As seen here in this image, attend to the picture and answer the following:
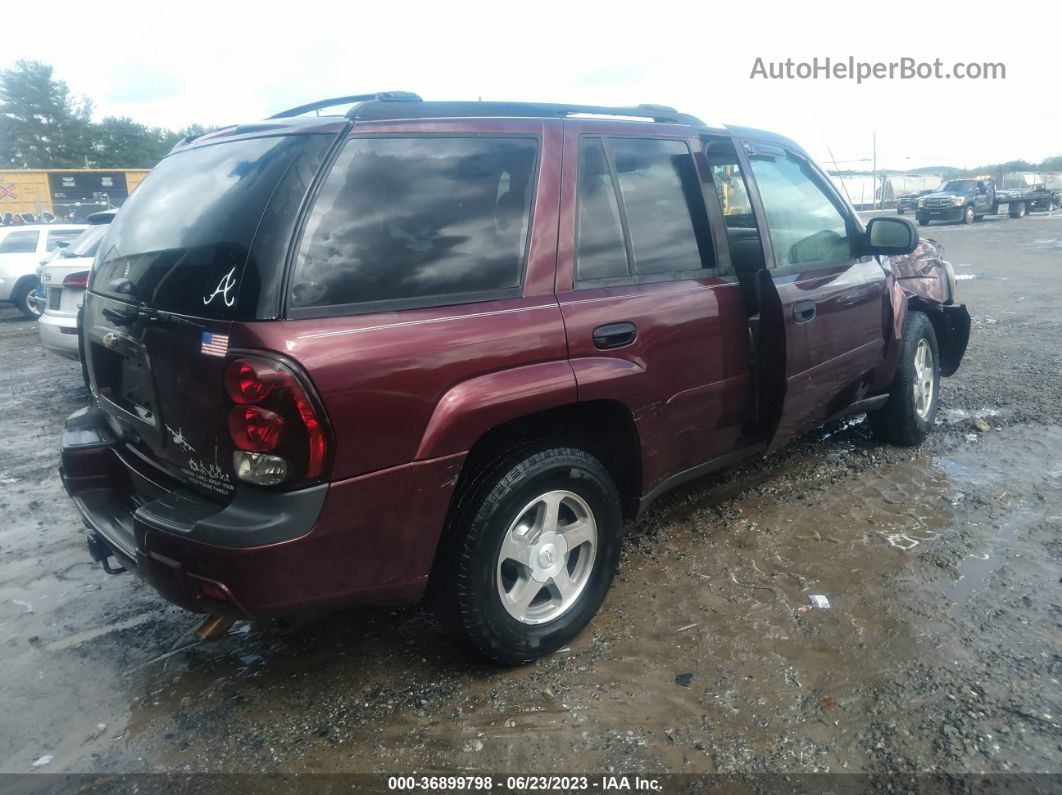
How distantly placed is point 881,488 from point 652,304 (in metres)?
2.18

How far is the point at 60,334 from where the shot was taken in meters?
7.07

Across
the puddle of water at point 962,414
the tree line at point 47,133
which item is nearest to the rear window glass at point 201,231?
the puddle of water at point 962,414

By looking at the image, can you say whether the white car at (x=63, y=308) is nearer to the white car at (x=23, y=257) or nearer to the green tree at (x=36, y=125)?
the white car at (x=23, y=257)

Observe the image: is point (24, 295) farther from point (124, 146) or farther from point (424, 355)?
point (124, 146)

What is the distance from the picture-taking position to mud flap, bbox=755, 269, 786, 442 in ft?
11.3

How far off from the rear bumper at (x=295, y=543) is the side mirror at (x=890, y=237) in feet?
9.65

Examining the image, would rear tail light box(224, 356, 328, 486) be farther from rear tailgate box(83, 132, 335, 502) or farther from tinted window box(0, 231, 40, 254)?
tinted window box(0, 231, 40, 254)

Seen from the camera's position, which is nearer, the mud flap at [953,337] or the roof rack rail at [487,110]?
the roof rack rail at [487,110]

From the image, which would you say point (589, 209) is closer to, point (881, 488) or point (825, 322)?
point (825, 322)

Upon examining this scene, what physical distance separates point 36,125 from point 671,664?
74504 mm

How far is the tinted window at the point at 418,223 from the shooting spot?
2.29 metres

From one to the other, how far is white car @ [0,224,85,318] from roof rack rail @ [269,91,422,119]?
1234 cm

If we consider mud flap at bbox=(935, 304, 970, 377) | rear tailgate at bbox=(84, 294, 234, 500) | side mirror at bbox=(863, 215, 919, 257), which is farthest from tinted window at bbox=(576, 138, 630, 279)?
mud flap at bbox=(935, 304, 970, 377)

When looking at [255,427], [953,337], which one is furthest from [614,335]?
[953,337]
